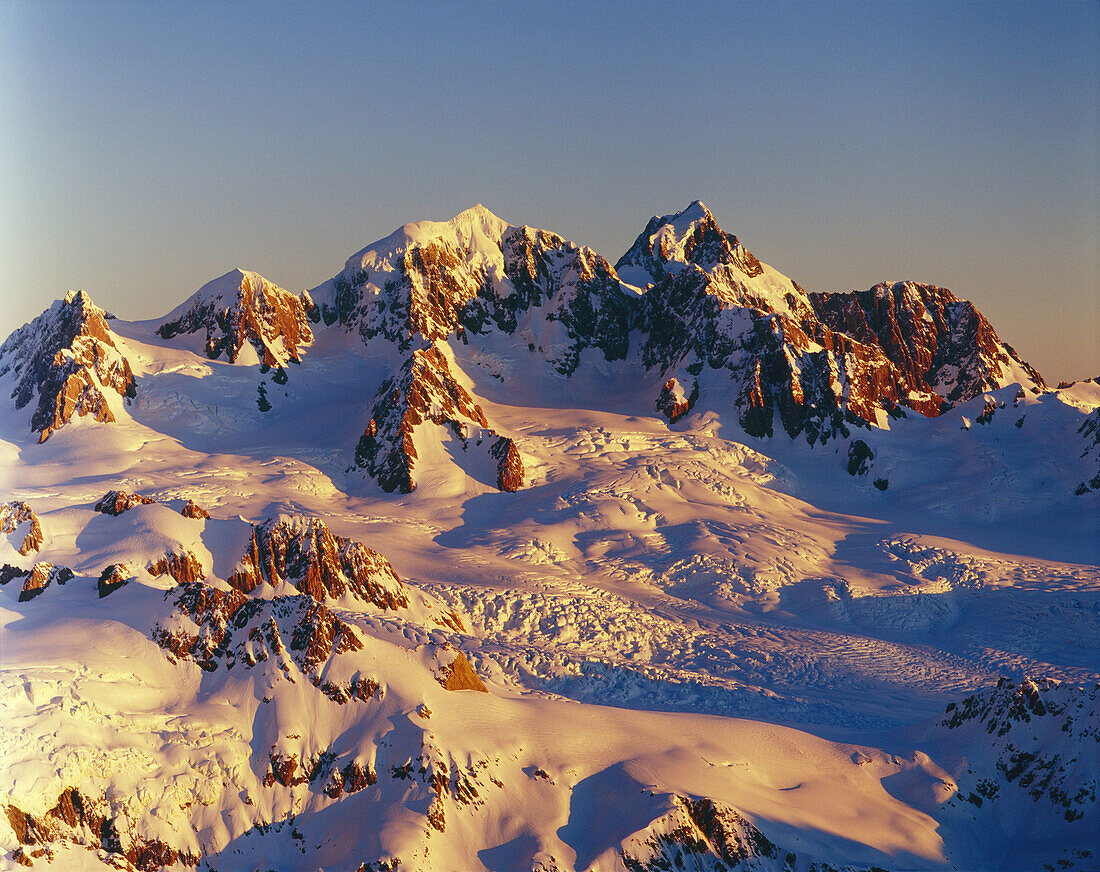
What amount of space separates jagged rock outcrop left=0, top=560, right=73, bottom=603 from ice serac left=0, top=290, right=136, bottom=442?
266 ft

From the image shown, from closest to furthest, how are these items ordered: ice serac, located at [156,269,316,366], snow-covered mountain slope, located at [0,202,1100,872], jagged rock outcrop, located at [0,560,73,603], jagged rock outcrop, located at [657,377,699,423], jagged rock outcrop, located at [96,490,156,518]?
1. snow-covered mountain slope, located at [0,202,1100,872]
2. jagged rock outcrop, located at [0,560,73,603]
3. jagged rock outcrop, located at [96,490,156,518]
4. jagged rock outcrop, located at [657,377,699,423]
5. ice serac, located at [156,269,316,366]

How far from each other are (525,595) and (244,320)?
92.1 m

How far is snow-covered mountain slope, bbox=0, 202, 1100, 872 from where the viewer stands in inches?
2393

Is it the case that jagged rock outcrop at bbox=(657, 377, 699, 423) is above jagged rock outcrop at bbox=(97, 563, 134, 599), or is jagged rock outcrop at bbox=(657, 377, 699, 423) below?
above

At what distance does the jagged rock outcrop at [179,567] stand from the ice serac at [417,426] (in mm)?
56428

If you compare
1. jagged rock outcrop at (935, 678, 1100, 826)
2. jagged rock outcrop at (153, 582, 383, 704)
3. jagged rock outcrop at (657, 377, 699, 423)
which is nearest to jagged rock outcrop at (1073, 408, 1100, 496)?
jagged rock outcrop at (657, 377, 699, 423)

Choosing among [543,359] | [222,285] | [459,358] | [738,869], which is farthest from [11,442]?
[738,869]

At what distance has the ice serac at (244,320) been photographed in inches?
7018

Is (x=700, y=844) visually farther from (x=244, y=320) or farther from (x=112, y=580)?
(x=244, y=320)

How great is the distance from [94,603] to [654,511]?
7542 cm

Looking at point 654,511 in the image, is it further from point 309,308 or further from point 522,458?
point 309,308

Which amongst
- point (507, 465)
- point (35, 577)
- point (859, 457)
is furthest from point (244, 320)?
point (35, 577)

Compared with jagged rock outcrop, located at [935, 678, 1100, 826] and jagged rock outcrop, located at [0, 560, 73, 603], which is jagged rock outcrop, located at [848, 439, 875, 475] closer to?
jagged rock outcrop, located at [935, 678, 1100, 826]

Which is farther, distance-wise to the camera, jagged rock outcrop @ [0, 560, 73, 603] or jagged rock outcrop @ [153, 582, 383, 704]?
jagged rock outcrop @ [0, 560, 73, 603]
